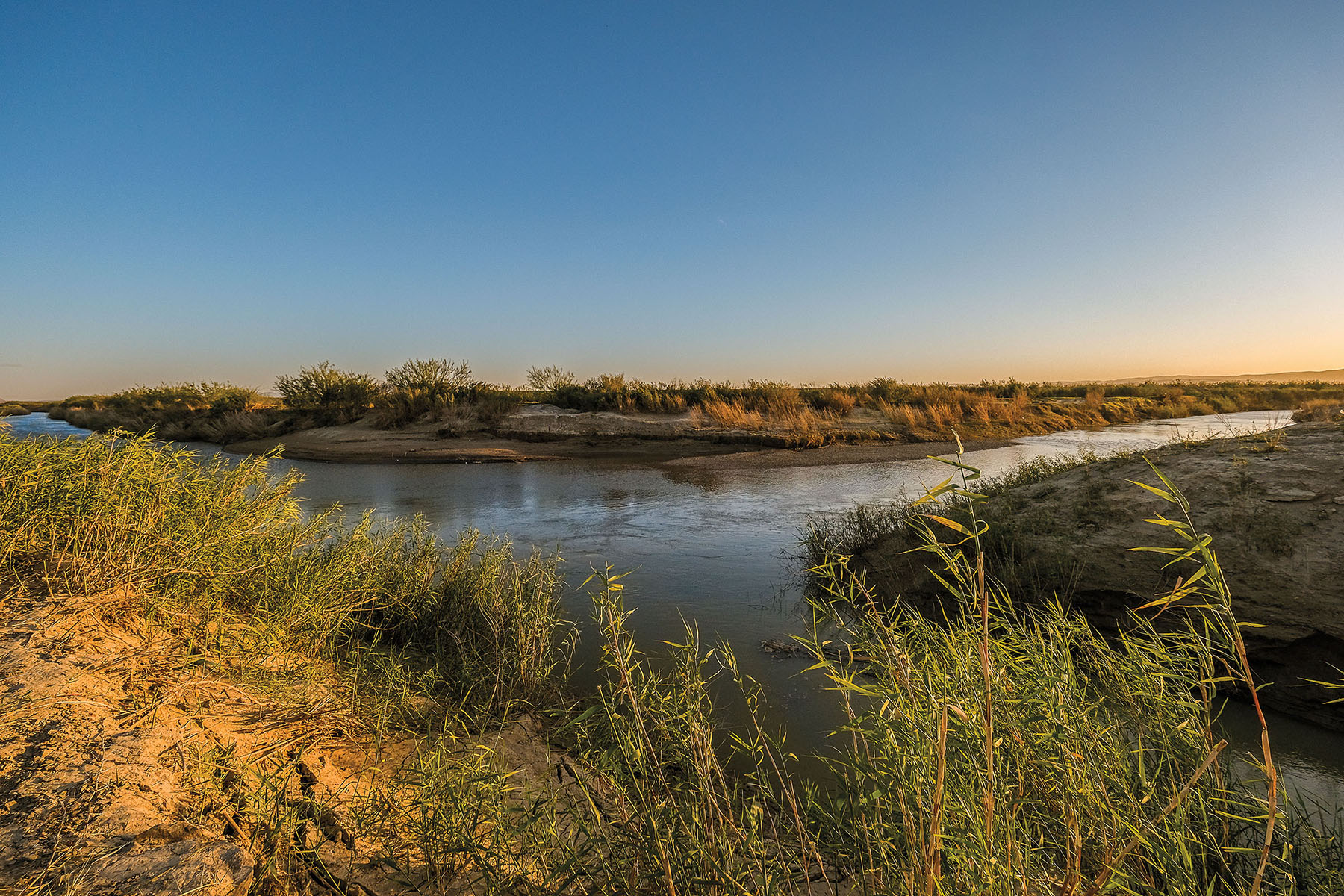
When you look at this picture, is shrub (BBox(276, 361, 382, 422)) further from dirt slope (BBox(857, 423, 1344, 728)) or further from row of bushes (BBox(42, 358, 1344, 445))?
dirt slope (BBox(857, 423, 1344, 728))

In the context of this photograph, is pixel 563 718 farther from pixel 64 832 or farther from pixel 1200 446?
pixel 1200 446

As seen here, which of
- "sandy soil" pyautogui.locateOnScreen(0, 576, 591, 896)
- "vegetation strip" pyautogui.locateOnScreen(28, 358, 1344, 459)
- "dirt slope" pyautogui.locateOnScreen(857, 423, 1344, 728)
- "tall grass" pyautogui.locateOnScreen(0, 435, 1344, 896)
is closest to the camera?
"tall grass" pyautogui.locateOnScreen(0, 435, 1344, 896)

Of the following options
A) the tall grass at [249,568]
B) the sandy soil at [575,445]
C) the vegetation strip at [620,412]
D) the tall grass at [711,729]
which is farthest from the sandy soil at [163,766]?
the vegetation strip at [620,412]

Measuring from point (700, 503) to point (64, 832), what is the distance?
8781 mm

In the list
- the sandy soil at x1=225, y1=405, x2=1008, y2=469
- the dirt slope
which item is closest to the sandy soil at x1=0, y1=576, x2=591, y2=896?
the dirt slope

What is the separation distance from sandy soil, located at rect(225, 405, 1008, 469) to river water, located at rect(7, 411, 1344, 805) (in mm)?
925

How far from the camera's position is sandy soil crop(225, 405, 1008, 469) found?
52.7 feet

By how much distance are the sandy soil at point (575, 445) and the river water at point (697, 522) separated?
36.4 inches

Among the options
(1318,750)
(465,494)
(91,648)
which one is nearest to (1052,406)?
(465,494)

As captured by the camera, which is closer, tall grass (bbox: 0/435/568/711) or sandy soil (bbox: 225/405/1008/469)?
tall grass (bbox: 0/435/568/711)

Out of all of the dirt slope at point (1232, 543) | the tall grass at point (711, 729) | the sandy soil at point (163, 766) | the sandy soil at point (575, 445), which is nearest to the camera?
the tall grass at point (711, 729)

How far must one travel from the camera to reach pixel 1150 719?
7.09 feet

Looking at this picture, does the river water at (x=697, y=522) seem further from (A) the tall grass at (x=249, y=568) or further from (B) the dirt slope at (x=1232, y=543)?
(A) the tall grass at (x=249, y=568)

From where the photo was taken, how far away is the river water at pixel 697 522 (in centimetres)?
363
